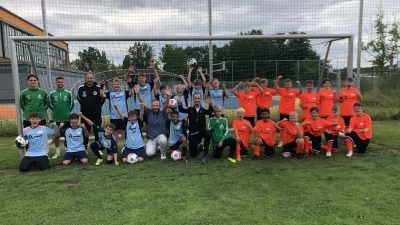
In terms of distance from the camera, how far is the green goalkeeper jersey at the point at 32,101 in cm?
554

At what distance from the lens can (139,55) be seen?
23.4ft

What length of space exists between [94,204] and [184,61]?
4.67 m

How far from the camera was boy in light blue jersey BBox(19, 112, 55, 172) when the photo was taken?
4.91 m

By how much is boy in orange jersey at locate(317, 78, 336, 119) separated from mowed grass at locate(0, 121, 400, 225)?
4.07 feet

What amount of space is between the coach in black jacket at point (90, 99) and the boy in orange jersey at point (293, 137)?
381cm

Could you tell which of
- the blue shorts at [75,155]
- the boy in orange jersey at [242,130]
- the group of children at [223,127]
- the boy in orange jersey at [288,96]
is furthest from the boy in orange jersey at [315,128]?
the blue shorts at [75,155]

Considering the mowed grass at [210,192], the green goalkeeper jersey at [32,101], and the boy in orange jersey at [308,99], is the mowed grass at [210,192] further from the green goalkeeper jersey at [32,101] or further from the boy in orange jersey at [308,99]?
the boy in orange jersey at [308,99]

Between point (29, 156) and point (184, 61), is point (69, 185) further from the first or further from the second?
point (184, 61)

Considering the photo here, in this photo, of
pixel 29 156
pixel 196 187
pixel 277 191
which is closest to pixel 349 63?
pixel 277 191

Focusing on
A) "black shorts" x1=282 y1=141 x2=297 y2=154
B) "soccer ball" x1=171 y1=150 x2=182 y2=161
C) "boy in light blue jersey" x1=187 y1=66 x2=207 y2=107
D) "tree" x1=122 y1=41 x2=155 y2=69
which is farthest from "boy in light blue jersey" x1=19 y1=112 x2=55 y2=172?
"black shorts" x1=282 y1=141 x2=297 y2=154

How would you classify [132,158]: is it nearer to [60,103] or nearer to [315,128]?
[60,103]

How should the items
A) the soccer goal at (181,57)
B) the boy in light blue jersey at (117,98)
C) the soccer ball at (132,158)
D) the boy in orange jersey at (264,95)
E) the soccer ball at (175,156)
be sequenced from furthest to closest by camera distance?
the boy in orange jersey at (264,95)
the soccer goal at (181,57)
the boy in light blue jersey at (117,98)
the soccer ball at (175,156)
the soccer ball at (132,158)

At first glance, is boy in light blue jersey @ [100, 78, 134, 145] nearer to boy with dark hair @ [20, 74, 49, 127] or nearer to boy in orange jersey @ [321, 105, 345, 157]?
boy with dark hair @ [20, 74, 49, 127]

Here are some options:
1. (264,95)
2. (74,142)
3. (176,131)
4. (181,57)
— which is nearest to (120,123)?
(74,142)
